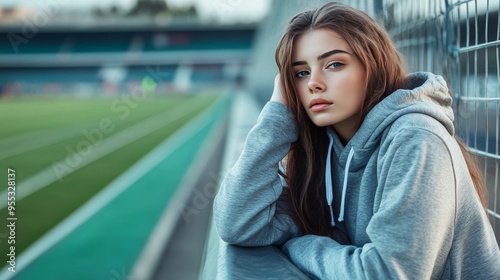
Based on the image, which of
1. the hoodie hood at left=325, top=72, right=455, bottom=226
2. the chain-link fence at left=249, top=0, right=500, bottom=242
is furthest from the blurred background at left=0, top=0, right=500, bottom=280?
the hoodie hood at left=325, top=72, right=455, bottom=226

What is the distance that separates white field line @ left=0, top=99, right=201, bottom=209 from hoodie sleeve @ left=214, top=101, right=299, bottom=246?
5.16 meters

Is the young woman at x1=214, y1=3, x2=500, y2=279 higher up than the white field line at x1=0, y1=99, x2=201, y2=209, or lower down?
higher up

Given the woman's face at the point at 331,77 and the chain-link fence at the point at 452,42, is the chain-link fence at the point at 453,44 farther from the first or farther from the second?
the woman's face at the point at 331,77

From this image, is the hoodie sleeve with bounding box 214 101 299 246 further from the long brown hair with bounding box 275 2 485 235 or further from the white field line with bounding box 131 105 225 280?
the white field line with bounding box 131 105 225 280

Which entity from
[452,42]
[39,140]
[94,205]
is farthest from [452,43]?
[39,140]

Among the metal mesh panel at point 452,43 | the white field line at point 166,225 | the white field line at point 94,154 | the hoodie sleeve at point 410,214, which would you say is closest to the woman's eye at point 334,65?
the hoodie sleeve at point 410,214

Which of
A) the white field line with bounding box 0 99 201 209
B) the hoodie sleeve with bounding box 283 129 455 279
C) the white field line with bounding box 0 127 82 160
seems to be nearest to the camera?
the hoodie sleeve with bounding box 283 129 455 279

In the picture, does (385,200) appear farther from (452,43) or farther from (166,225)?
(166,225)

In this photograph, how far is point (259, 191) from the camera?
1390mm

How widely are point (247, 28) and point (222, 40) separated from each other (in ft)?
6.39

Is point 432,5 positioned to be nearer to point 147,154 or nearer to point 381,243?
point 381,243

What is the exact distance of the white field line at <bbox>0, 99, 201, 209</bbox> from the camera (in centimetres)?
686

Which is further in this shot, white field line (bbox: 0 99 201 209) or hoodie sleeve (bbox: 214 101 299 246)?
white field line (bbox: 0 99 201 209)

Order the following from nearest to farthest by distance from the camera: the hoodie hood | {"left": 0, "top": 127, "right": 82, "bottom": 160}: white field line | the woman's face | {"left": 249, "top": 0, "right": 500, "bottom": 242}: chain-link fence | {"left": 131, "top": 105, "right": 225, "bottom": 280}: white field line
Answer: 1. the hoodie hood
2. the woman's face
3. {"left": 249, "top": 0, "right": 500, "bottom": 242}: chain-link fence
4. {"left": 131, "top": 105, "right": 225, "bottom": 280}: white field line
5. {"left": 0, "top": 127, "right": 82, "bottom": 160}: white field line
